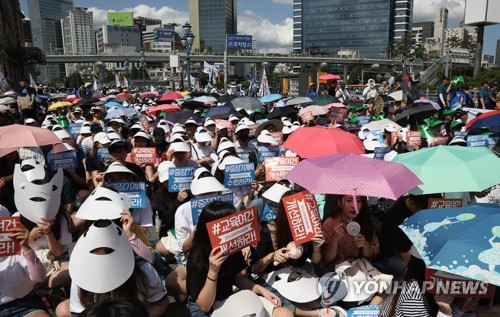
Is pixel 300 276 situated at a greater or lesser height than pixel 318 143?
lesser

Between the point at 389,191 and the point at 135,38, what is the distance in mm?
172684

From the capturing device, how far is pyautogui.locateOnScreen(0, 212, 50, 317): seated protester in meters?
3.02

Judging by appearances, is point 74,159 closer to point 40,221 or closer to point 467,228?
point 40,221

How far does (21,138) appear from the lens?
5.59 meters

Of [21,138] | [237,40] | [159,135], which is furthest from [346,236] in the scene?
[237,40]

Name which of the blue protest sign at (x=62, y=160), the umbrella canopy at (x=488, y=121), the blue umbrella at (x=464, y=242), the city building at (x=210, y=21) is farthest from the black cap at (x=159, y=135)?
the city building at (x=210, y=21)

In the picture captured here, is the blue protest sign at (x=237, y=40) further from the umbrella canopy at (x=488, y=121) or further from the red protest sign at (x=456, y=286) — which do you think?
the red protest sign at (x=456, y=286)

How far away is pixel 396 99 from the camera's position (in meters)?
15.0

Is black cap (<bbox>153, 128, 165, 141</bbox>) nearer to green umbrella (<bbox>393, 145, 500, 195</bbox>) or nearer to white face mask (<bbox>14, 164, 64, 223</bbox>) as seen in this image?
white face mask (<bbox>14, 164, 64, 223</bbox>)

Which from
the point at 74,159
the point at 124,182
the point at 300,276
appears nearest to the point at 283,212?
the point at 300,276

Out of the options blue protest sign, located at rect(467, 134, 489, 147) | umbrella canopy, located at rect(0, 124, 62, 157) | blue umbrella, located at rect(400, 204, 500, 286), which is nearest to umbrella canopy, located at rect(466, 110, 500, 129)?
blue protest sign, located at rect(467, 134, 489, 147)

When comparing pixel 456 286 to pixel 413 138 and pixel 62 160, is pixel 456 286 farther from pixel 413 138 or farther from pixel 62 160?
pixel 62 160

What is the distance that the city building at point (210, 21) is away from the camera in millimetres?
161125

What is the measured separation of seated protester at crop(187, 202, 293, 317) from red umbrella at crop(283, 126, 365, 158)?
262 centimetres
